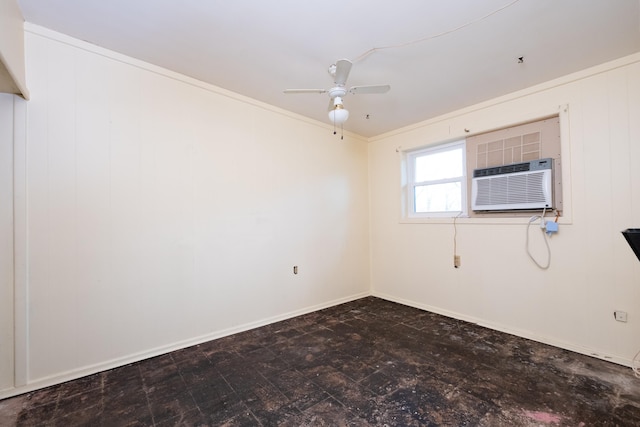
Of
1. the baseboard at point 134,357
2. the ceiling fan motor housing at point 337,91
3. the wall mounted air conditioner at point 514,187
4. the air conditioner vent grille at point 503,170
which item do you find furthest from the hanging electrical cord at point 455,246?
the ceiling fan motor housing at point 337,91

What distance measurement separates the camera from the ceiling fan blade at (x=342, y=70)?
1.84m

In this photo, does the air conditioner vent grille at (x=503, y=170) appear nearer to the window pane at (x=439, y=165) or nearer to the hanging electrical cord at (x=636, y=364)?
the window pane at (x=439, y=165)

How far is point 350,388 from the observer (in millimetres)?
1902

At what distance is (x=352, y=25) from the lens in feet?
6.24

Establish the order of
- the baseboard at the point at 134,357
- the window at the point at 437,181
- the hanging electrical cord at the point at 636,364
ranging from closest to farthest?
the baseboard at the point at 134,357 → the hanging electrical cord at the point at 636,364 → the window at the point at 437,181

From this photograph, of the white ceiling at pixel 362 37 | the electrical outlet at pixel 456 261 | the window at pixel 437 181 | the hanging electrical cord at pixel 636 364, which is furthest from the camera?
the window at pixel 437 181

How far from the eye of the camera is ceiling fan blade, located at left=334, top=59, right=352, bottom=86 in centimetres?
184

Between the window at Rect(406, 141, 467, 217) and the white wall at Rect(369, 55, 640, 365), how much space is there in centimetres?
22

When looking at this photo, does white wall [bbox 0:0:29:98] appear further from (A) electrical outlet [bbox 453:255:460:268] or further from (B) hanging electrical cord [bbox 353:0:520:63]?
(A) electrical outlet [bbox 453:255:460:268]

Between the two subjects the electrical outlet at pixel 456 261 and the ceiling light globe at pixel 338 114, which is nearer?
the ceiling light globe at pixel 338 114

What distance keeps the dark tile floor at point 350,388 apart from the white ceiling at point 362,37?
8.52 ft

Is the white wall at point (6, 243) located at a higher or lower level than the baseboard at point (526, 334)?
higher

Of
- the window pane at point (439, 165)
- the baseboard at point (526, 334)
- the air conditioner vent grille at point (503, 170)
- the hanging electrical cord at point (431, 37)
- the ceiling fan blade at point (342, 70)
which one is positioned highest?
the hanging electrical cord at point (431, 37)

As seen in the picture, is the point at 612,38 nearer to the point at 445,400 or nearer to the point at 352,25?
the point at 352,25
